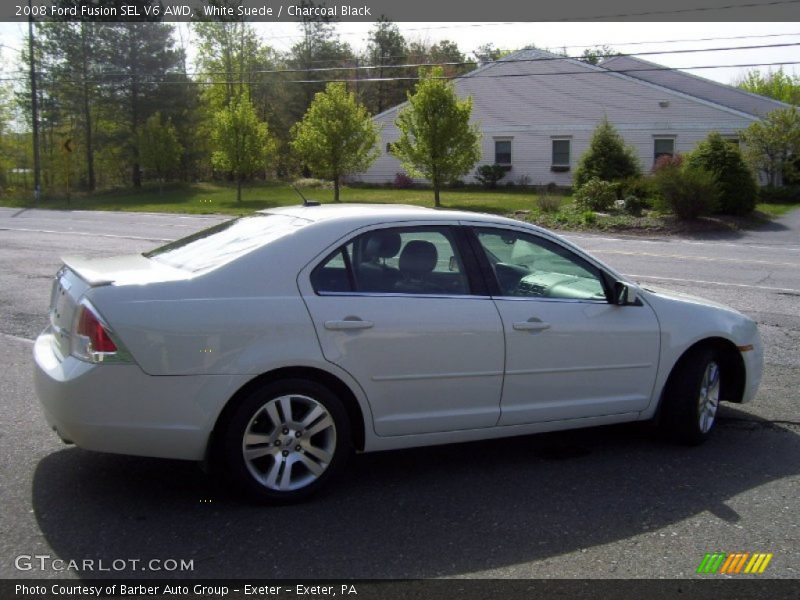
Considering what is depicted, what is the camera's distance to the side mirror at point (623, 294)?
527cm

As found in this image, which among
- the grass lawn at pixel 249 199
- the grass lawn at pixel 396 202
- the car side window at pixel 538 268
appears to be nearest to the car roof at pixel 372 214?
the car side window at pixel 538 268

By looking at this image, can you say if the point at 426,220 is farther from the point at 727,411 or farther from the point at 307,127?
the point at 307,127

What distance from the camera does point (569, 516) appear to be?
4402 mm

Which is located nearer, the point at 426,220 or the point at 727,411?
the point at 426,220

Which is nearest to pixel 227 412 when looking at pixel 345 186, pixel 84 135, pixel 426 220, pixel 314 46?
pixel 426 220

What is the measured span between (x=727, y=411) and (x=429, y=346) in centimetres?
298

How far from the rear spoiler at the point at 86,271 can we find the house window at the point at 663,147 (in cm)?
3965

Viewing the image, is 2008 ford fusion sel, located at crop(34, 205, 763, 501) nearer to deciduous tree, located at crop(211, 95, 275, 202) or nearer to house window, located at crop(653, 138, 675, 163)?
house window, located at crop(653, 138, 675, 163)

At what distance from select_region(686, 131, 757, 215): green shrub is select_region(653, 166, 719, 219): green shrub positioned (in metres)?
1.42

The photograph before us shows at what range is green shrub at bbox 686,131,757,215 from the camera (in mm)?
27875

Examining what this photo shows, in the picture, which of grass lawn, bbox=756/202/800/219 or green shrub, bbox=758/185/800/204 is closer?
grass lawn, bbox=756/202/800/219

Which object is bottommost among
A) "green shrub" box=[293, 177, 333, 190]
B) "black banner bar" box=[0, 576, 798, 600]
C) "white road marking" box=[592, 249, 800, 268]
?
"black banner bar" box=[0, 576, 798, 600]

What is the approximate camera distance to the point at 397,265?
4883 mm

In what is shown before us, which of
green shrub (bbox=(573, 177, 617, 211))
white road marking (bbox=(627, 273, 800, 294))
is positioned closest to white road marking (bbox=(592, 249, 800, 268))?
white road marking (bbox=(627, 273, 800, 294))
